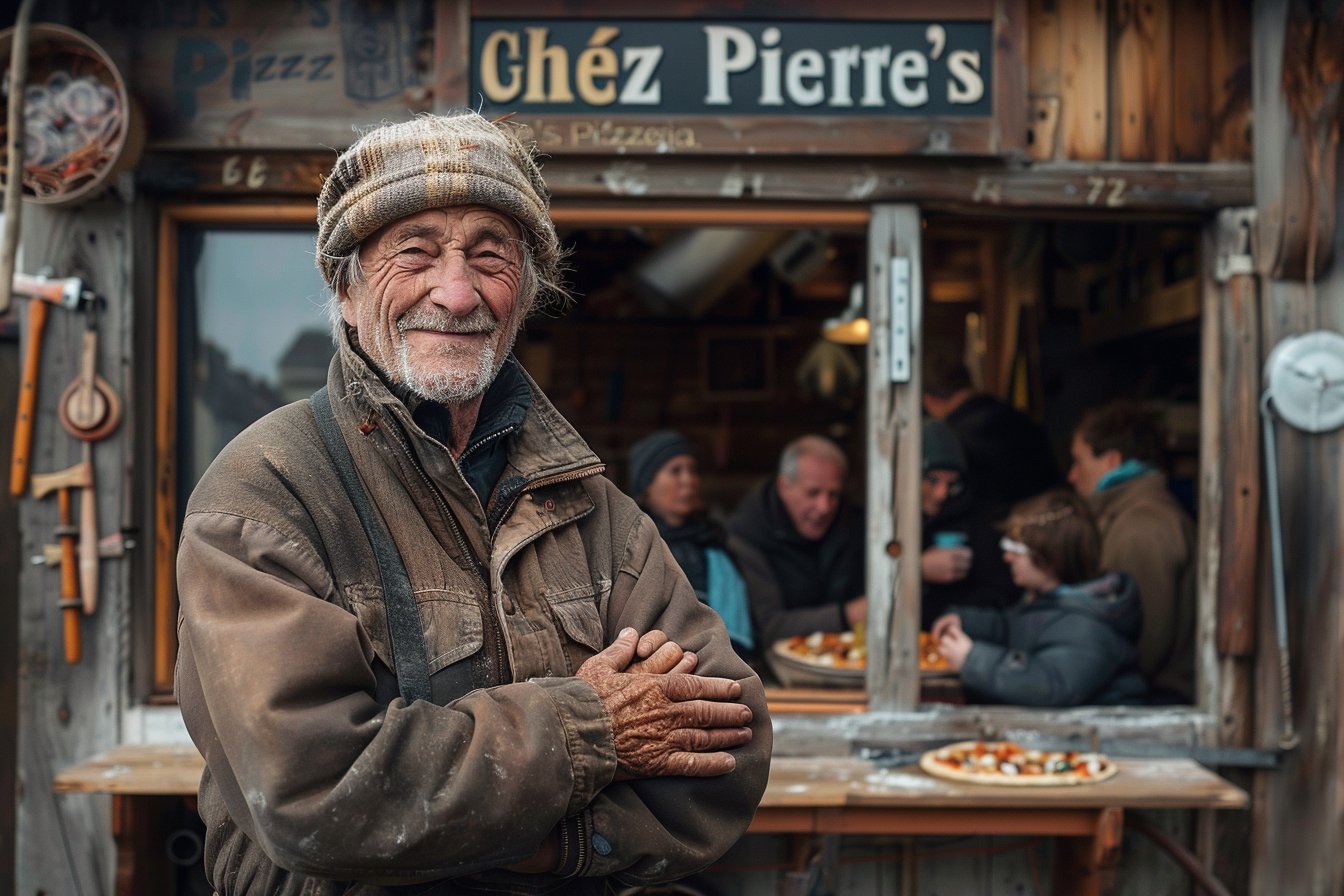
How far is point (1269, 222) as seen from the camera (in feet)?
14.3

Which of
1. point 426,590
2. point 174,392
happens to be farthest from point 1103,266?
point 426,590

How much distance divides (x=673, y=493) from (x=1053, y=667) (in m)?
1.70

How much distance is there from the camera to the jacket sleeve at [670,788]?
5.86 feet

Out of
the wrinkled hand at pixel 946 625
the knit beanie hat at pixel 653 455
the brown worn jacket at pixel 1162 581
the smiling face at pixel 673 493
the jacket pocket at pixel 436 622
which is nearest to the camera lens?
the jacket pocket at pixel 436 622

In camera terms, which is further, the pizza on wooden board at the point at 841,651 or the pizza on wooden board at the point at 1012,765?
the pizza on wooden board at the point at 841,651

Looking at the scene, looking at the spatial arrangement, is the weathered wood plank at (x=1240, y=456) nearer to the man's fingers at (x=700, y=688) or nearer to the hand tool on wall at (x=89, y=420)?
the man's fingers at (x=700, y=688)

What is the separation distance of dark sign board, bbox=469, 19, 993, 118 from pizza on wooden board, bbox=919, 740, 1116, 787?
2.09 m

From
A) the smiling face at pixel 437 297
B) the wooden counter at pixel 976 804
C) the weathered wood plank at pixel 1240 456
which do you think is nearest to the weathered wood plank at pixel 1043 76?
the weathered wood plank at pixel 1240 456

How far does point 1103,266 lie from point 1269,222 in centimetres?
306

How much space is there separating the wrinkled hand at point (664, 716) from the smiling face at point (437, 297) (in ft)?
1.55

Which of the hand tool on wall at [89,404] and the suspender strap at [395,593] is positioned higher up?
the hand tool on wall at [89,404]

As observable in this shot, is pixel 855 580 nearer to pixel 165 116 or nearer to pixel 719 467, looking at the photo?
pixel 719 467

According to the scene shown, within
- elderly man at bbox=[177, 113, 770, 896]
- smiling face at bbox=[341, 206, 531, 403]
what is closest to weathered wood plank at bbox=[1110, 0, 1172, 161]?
elderly man at bbox=[177, 113, 770, 896]

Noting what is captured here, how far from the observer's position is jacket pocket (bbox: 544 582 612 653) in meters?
1.94
